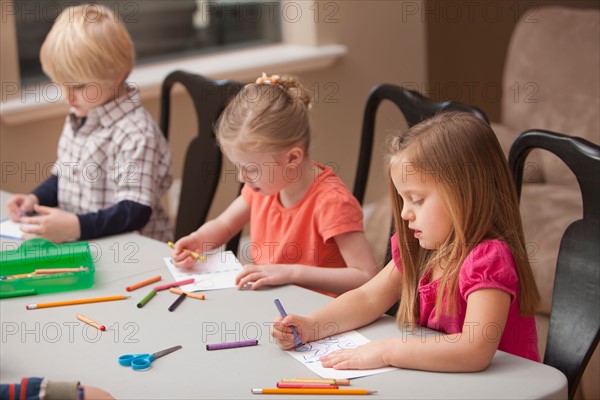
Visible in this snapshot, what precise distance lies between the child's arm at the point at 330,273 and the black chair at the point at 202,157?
1.76ft

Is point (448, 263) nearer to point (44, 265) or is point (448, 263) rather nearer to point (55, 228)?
point (44, 265)

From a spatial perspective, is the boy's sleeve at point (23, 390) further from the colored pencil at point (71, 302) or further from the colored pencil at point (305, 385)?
the colored pencil at point (71, 302)

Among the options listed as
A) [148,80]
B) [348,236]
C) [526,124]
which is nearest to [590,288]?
[348,236]

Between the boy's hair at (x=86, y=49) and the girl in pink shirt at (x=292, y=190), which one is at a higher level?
the boy's hair at (x=86, y=49)

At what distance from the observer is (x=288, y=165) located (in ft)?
6.06

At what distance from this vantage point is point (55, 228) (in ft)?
6.47

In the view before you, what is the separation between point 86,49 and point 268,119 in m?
0.64

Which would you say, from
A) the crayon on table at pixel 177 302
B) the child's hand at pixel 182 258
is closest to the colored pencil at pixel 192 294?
the crayon on table at pixel 177 302

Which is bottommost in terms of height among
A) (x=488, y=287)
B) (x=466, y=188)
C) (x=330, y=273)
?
(x=330, y=273)

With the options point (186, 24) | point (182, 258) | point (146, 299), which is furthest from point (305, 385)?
point (186, 24)

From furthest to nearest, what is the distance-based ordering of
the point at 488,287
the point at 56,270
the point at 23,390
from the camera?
1. the point at 56,270
2. the point at 488,287
3. the point at 23,390

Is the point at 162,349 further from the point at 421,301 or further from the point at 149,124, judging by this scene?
the point at 149,124

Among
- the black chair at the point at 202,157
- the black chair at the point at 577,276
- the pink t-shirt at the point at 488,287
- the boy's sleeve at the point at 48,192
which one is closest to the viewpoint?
the pink t-shirt at the point at 488,287

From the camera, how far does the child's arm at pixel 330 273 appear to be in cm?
161
